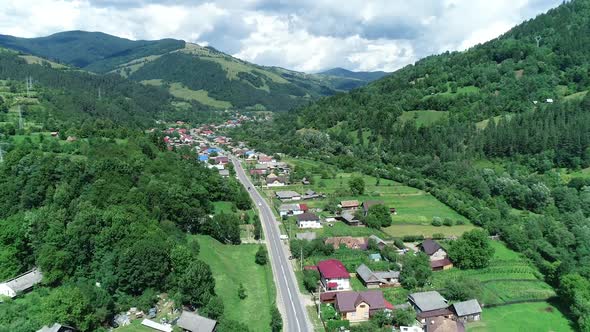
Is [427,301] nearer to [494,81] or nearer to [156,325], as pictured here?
[156,325]

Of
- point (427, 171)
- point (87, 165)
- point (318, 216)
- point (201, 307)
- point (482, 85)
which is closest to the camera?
point (201, 307)

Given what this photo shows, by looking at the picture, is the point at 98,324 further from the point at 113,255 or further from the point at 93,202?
the point at 93,202

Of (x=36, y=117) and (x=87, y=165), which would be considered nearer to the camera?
(x=87, y=165)

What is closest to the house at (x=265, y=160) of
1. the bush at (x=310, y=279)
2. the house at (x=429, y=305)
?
the bush at (x=310, y=279)

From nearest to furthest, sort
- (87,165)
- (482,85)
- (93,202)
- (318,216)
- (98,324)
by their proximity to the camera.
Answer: (98,324) < (93,202) < (87,165) < (318,216) < (482,85)

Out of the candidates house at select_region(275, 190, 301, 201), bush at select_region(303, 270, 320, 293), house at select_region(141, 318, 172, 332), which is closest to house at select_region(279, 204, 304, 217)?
house at select_region(275, 190, 301, 201)

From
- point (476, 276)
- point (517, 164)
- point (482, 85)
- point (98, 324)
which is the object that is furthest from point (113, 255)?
point (482, 85)

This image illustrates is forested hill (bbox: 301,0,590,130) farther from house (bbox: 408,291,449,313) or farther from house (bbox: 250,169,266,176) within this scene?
house (bbox: 408,291,449,313)

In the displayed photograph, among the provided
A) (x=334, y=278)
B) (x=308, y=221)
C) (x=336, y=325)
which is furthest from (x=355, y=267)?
(x=308, y=221)
